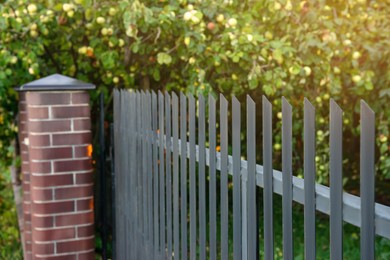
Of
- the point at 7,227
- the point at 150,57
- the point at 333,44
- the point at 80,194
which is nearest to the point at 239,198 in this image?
the point at 80,194

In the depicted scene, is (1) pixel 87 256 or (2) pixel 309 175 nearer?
(2) pixel 309 175

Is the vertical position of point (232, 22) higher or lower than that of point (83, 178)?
higher

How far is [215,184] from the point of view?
2.32m

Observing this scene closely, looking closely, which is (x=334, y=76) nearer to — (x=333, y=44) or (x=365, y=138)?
(x=333, y=44)

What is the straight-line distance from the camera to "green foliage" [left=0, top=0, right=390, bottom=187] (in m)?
4.72

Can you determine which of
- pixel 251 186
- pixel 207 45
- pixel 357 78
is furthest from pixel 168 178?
pixel 357 78

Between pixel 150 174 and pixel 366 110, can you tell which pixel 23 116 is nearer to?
pixel 150 174

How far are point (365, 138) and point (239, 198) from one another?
825mm

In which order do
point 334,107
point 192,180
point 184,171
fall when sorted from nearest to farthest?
point 334,107 → point 192,180 → point 184,171

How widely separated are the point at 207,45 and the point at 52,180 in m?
1.76

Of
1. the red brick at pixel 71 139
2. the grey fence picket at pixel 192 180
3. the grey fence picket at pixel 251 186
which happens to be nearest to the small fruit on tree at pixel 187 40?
the red brick at pixel 71 139

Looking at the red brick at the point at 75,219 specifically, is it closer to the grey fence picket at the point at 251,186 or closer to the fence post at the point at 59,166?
the fence post at the point at 59,166

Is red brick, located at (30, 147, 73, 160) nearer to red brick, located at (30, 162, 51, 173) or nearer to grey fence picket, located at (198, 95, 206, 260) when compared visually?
red brick, located at (30, 162, 51, 173)

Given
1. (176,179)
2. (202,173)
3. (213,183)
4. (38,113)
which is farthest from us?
(38,113)
